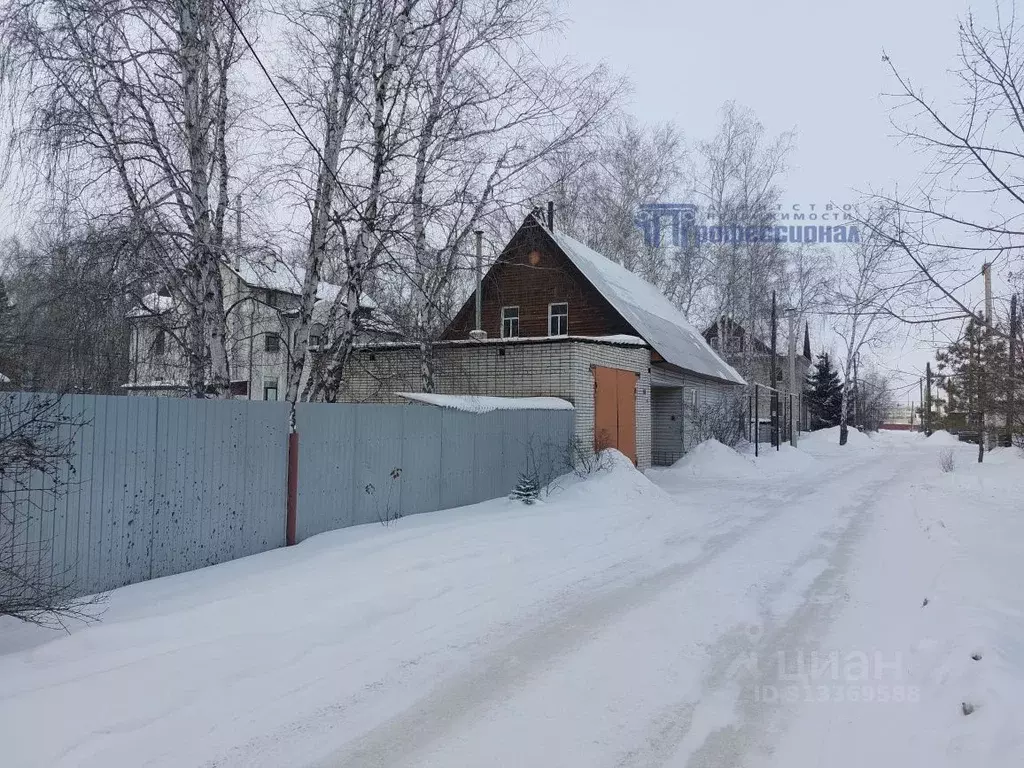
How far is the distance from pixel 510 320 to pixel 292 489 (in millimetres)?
16148

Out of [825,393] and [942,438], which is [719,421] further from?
[942,438]

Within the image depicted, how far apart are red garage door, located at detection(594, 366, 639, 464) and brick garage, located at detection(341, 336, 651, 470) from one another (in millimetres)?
205

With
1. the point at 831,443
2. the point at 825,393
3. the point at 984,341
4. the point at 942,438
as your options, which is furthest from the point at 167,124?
the point at 942,438

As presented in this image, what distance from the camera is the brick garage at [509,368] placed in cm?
1404

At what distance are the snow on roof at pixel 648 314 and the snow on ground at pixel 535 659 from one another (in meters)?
11.5

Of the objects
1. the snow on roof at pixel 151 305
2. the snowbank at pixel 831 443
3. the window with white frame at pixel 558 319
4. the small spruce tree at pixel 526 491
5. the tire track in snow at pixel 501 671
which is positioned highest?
the window with white frame at pixel 558 319

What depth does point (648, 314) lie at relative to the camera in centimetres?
2203

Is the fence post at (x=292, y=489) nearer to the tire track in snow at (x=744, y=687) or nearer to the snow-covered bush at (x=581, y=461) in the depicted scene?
the tire track in snow at (x=744, y=687)

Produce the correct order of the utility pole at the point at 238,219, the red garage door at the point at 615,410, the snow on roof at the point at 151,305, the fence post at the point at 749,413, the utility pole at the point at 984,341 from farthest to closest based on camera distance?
1. the fence post at the point at 749,413
2. the red garage door at the point at 615,410
3. the utility pole at the point at 238,219
4. the snow on roof at the point at 151,305
5. the utility pole at the point at 984,341

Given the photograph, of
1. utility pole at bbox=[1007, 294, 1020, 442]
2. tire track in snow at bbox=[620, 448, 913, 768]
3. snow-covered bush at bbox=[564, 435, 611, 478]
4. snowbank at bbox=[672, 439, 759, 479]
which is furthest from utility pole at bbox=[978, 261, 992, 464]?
snow-covered bush at bbox=[564, 435, 611, 478]

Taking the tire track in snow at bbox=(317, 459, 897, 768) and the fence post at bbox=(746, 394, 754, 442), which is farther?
the fence post at bbox=(746, 394, 754, 442)

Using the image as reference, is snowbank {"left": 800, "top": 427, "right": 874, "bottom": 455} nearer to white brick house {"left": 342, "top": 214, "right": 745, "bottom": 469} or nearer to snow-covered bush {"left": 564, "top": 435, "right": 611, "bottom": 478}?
white brick house {"left": 342, "top": 214, "right": 745, "bottom": 469}

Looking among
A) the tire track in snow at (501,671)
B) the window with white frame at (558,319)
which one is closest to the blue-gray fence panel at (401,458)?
the tire track in snow at (501,671)

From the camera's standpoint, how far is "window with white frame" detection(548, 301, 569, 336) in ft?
71.1
